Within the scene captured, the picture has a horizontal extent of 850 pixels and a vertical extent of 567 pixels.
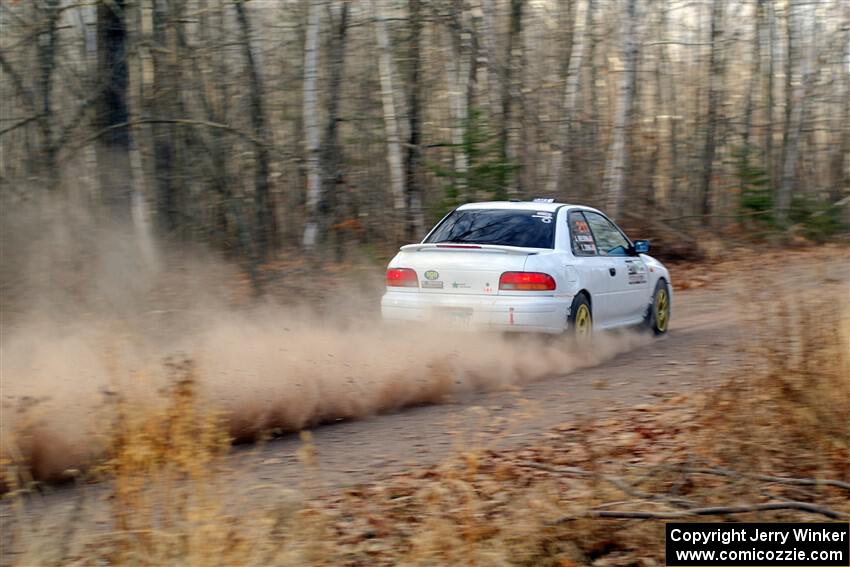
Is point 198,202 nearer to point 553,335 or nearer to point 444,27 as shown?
point 444,27

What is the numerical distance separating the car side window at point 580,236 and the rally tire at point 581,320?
53 cm

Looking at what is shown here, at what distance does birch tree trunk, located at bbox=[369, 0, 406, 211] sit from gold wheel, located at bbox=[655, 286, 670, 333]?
728cm

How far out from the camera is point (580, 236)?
10422 millimetres

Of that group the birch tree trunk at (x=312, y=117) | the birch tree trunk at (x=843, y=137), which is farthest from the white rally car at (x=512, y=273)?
the birch tree trunk at (x=843, y=137)

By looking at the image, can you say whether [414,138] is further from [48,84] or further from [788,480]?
[788,480]

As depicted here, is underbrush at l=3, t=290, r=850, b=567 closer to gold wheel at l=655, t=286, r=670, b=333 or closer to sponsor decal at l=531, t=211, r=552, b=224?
sponsor decal at l=531, t=211, r=552, b=224

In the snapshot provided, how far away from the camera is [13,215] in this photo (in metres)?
14.4

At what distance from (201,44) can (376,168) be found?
4.95 m

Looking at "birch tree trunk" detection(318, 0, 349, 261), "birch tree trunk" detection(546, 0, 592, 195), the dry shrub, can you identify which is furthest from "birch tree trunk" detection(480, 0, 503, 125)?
the dry shrub

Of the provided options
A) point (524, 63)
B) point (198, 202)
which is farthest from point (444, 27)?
point (198, 202)

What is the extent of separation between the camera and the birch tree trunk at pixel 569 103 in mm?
20219

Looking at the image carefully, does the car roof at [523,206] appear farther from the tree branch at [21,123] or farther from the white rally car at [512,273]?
the tree branch at [21,123]

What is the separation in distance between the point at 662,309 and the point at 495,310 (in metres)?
4.01

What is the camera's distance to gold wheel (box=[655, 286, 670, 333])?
12320 mm
